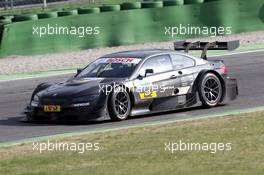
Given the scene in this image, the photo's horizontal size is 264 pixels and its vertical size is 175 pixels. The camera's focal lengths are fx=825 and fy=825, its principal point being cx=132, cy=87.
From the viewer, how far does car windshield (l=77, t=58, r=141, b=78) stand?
14.5 meters

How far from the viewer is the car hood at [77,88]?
13.8 meters

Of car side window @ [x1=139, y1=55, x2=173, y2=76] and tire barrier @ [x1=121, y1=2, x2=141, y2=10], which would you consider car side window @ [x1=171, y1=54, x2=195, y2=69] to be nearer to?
car side window @ [x1=139, y1=55, x2=173, y2=76]

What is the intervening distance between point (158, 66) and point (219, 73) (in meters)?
1.26

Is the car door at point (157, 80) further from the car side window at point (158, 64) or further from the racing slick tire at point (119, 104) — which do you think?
the racing slick tire at point (119, 104)

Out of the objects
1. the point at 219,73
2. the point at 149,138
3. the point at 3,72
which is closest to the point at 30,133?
the point at 149,138

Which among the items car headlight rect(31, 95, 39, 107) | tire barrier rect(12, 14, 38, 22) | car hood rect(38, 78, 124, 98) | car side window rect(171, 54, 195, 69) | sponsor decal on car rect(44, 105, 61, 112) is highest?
tire barrier rect(12, 14, 38, 22)

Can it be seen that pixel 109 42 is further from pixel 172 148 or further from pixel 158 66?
pixel 172 148

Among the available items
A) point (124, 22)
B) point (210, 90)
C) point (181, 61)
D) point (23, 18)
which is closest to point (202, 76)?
point (210, 90)

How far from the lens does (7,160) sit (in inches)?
412

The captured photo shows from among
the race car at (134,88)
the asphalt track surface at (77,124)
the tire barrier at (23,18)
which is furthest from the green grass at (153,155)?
the tire barrier at (23,18)

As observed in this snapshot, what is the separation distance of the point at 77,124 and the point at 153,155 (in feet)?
12.1

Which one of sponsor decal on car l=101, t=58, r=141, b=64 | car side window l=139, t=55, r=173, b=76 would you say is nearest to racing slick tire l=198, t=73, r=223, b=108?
car side window l=139, t=55, r=173, b=76

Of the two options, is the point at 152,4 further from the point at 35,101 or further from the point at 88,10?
the point at 35,101

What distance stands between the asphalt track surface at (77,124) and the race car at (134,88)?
0.58ft
